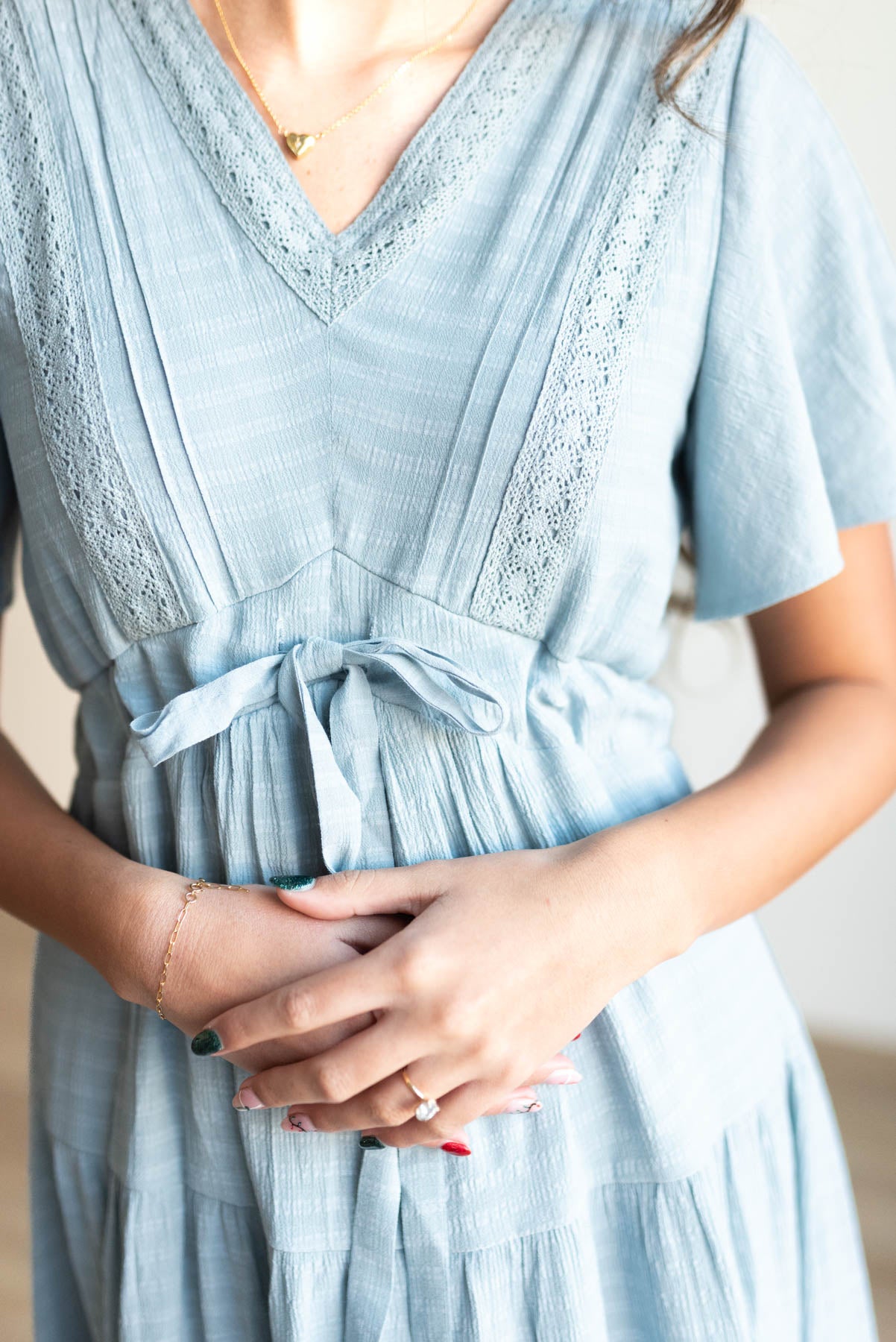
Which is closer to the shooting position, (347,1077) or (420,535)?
(347,1077)

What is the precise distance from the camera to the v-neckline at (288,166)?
0.75 m

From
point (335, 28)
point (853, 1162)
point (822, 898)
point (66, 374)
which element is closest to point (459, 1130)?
point (66, 374)

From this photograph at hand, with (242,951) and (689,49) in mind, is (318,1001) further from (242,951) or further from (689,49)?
(689,49)

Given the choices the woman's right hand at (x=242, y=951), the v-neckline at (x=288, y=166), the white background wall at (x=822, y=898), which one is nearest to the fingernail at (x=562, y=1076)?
the woman's right hand at (x=242, y=951)

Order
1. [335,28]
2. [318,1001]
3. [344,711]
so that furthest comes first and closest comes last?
1. [335,28]
2. [344,711]
3. [318,1001]

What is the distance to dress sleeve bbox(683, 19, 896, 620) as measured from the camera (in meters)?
0.77

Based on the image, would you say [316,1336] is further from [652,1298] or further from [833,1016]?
[833,1016]

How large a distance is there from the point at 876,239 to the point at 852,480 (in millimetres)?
173

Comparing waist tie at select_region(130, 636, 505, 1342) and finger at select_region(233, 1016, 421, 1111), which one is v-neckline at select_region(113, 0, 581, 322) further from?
finger at select_region(233, 1016, 421, 1111)

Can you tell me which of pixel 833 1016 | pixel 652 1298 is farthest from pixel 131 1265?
pixel 833 1016

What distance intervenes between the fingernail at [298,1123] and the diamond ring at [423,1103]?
7cm

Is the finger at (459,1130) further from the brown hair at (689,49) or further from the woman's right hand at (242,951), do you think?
the brown hair at (689,49)

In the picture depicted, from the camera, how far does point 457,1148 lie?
686mm

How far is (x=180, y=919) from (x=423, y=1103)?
0.59ft
